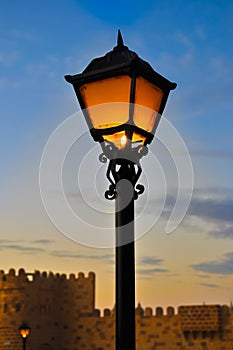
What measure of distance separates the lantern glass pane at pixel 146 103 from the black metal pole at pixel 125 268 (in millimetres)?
275

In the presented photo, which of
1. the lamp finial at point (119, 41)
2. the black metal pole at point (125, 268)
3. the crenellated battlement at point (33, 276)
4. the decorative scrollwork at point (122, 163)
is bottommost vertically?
the black metal pole at point (125, 268)

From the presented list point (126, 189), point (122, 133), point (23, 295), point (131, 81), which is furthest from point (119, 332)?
point (23, 295)

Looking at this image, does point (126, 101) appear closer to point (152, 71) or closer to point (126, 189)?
point (152, 71)

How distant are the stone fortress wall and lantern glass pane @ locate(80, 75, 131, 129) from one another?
2023 cm

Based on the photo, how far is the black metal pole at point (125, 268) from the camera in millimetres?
2414

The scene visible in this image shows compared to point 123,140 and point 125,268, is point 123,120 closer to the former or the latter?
point 123,140

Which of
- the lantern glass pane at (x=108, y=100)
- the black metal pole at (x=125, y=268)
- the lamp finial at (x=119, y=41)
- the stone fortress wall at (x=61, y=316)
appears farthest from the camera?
the stone fortress wall at (x=61, y=316)

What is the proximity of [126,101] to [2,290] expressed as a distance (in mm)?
23493

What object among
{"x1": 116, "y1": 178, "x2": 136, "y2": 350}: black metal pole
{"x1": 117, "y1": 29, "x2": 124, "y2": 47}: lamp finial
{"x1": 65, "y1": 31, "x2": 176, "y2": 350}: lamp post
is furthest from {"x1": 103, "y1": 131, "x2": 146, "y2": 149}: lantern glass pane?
{"x1": 117, "y1": 29, "x2": 124, "y2": 47}: lamp finial

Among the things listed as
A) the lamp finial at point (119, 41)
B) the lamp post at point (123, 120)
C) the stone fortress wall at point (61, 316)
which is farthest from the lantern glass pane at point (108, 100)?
the stone fortress wall at point (61, 316)

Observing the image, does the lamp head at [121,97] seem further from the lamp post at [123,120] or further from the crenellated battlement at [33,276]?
the crenellated battlement at [33,276]

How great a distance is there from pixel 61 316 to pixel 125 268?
23.2 metres

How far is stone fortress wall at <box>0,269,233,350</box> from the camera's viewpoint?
73.5 feet

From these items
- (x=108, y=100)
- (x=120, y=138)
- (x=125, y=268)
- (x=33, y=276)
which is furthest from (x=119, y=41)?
(x=33, y=276)
